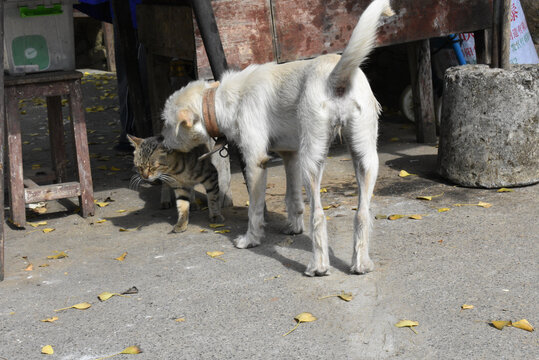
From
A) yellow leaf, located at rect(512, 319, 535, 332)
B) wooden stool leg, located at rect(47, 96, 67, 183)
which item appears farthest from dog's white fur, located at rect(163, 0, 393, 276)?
wooden stool leg, located at rect(47, 96, 67, 183)

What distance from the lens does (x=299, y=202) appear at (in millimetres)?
5188

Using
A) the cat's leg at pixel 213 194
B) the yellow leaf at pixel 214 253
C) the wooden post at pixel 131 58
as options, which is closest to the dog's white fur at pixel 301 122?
the yellow leaf at pixel 214 253

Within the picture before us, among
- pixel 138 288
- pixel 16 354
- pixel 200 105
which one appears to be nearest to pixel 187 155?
pixel 200 105

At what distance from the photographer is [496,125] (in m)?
5.88

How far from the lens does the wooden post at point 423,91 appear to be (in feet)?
25.1

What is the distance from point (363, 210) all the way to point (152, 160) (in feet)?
6.50

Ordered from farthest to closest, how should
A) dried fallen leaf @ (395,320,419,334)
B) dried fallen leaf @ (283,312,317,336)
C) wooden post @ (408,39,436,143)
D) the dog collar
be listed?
wooden post @ (408,39,436,143) < the dog collar < dried fallen leaf @ (283,312,317,336) < dried fallen leaf @ (395,320,419,334)

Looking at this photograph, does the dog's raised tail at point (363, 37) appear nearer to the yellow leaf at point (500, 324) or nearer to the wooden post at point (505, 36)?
the yellow leaf at point (500, 324)

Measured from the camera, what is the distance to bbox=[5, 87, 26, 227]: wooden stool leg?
567cm

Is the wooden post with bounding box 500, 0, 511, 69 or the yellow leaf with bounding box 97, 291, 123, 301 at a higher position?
the wooden post with bounding box 500, 0, 511, 69

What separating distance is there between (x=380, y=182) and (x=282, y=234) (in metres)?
1.55

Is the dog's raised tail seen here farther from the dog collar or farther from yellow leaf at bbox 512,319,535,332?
yellow leaf at bbox 512,319,535,332

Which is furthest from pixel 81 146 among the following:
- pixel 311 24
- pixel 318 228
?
pixel 318 228

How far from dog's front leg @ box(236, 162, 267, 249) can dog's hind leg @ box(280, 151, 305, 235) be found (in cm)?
27
